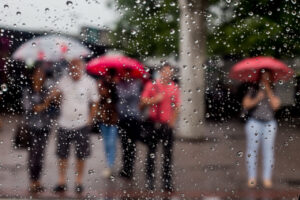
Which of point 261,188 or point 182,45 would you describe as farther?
point 261,188

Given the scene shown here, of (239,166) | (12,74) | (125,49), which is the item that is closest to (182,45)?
(125,49)

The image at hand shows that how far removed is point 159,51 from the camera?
207 centimetres

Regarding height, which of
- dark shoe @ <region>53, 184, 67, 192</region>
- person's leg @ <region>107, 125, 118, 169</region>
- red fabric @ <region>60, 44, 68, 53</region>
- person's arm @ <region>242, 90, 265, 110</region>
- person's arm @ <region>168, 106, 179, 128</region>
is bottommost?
dark shoe @ <region>53, 184, 67, 192</region>

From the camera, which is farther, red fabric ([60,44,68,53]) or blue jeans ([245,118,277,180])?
blue jeans ([245,118,277,180])

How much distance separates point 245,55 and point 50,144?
42.4 inches

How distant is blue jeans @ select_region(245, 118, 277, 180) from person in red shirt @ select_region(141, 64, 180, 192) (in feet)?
1.34

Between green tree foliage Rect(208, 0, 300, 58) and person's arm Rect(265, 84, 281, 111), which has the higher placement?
green tree foliage Rect(208, 0, 300, 58)

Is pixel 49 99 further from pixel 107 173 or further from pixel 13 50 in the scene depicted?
pixel 107 173

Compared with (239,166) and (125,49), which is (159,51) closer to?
(125,49)

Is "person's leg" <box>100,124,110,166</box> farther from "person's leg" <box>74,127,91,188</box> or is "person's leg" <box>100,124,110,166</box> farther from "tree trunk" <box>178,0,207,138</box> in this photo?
"tree trunk" <box>178,0,207,138</box>

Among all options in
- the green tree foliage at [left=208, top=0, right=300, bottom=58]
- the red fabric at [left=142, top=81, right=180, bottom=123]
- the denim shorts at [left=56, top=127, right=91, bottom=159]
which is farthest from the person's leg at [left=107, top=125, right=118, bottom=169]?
the green tree foliage at [left=208, top=0, right=300, bottom=58]

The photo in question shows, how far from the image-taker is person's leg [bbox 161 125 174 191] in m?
2.11

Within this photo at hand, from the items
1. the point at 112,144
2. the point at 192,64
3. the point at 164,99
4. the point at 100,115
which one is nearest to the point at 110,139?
the point at 112,144

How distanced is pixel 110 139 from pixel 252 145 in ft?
2.49
